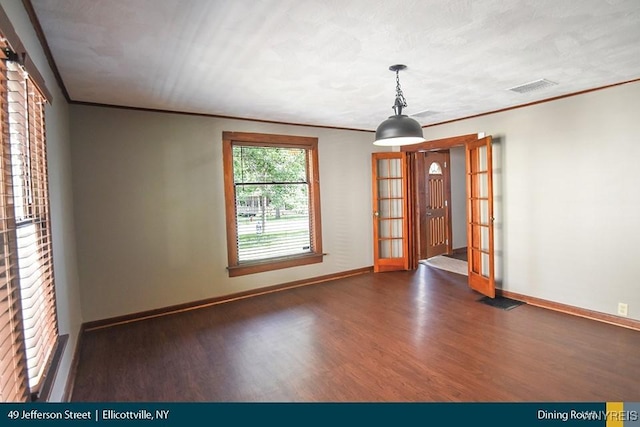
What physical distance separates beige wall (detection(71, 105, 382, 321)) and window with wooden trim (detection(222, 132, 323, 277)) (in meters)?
0.14

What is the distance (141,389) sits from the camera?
2.45 metres

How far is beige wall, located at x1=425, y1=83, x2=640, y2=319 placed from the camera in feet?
10.9

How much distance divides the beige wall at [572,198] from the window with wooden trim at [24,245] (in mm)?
4716

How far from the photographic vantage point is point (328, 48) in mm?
2373

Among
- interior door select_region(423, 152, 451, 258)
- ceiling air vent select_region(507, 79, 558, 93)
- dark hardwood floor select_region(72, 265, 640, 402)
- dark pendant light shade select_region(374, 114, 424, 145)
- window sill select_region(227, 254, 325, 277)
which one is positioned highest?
ceiling air vent select_region(507, 79, 558, 93)

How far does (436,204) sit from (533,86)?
3.74m

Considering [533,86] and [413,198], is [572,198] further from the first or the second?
[413,198]

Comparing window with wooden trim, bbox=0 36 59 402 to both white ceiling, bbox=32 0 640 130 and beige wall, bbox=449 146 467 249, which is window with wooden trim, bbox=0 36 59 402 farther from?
beige wall, bbox=449 146 467 249

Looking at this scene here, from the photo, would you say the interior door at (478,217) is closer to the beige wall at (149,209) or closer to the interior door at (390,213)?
the interior door at (390,213)

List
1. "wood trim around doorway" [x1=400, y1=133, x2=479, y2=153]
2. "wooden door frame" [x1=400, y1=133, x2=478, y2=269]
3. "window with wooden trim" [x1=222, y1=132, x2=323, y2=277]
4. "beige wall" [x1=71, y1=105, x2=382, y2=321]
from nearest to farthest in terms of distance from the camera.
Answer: "beige wall" [x1=71, y1=105, x2=382, y2=321] → "window with wooden trim" [x1=222, y1=132, x2=323, y2=277] → "wood trim around doorway" [x1=400, y1=133, x2=479, y2=153] → "wooden door frame" [x1=400, y1=133, x2=478, y2=269]

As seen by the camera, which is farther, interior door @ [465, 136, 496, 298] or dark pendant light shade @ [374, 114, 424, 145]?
interior door @ [465, 136, 496, 298]

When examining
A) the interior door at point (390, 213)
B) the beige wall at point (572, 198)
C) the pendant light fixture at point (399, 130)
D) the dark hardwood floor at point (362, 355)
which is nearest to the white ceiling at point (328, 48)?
the beige wall at point (572, 198)

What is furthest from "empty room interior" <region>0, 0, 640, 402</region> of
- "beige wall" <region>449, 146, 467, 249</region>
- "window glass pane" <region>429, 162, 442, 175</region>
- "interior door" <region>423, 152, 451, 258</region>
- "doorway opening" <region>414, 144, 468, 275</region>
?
"beige wall" <region>449, 146, 467, 249</region>

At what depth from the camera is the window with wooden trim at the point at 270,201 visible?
4449 millimetres
